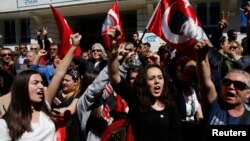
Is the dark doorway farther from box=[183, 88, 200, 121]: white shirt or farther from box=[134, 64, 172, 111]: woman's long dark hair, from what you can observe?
box=[134, 64, 172, 111]: woman's long dark hair

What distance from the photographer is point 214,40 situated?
5219mm

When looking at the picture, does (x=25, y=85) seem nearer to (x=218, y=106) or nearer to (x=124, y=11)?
(x=218, y=106)

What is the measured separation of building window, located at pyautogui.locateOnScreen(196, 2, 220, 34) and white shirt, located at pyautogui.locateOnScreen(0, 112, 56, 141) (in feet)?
41.7

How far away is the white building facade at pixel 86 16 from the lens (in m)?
15.0

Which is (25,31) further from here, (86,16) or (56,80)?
(56,80)

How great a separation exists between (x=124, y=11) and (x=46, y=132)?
15632 millimetres

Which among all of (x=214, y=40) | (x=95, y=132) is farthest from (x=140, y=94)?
(x=214, y=40)

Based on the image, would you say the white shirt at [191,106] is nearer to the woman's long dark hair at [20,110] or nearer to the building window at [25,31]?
the woman's long dark hair at [20,110]

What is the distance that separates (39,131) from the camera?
2.87 m

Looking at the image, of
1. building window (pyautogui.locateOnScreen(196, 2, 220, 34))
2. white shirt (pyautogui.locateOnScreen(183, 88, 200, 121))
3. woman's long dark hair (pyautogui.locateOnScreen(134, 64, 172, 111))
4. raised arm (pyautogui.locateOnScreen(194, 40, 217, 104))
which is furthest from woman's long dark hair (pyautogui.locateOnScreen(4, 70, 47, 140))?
building window (pyautogui.locateOnScreen(196, 2, 220, 34))

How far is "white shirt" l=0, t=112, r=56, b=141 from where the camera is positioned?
109 inches

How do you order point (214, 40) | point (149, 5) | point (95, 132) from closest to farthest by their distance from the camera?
1. point (95, 132)
2. point (214, 40)
3. point (149, 5)

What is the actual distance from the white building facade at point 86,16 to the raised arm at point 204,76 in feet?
36.2

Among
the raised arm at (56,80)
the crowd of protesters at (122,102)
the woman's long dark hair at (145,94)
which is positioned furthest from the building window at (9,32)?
the woman's long dark hair at (145,94)
